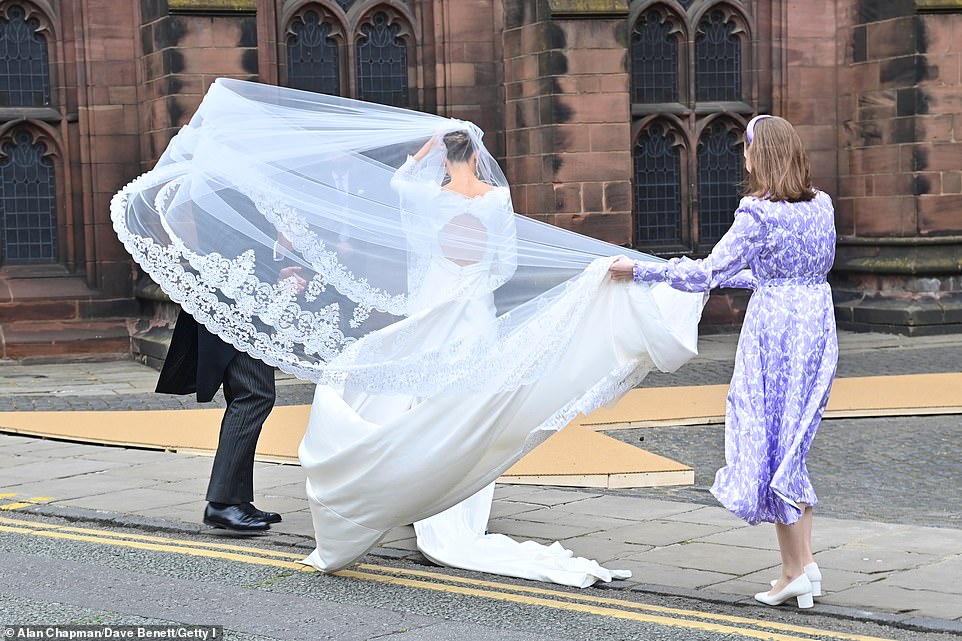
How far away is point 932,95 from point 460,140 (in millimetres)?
10868

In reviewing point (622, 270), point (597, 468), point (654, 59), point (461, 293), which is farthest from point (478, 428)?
point (654, 59)

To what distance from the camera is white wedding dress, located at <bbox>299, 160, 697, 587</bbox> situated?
6684 millimetres

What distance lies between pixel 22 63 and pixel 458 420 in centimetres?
1136

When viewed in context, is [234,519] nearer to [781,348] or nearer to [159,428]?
[781,348]

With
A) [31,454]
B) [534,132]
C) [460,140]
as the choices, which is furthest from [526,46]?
[460,140]

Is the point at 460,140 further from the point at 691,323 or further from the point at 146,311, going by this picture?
the point at 146,311

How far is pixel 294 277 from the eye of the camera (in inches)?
282

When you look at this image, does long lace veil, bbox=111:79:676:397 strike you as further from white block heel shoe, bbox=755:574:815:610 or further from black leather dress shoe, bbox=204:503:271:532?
white block heel shoe, bbox=755:574:815:610

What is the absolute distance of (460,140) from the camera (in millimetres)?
7293

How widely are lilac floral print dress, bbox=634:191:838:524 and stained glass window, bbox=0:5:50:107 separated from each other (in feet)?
39.1

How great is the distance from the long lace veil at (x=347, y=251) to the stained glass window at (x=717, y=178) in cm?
1051

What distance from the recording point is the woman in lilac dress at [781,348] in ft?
20.3

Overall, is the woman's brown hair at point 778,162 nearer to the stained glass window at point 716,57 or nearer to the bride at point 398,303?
the bride at point 398,303

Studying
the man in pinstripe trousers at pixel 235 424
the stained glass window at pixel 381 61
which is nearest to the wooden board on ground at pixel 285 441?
the man in pinstripe trousers at pixel 235 424
